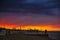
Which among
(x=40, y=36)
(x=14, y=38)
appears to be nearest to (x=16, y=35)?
(x=14, y=38)

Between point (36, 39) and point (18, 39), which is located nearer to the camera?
point (18, 39)

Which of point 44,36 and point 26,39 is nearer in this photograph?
point 26,39

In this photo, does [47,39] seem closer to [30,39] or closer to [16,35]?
[30,39]

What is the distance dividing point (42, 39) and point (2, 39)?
9.30 m

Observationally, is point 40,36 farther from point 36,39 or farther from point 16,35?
point 16,35

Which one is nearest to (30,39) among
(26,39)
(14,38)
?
(26,39)

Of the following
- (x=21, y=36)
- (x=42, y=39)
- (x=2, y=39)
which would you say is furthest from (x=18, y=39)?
(x=42, y=39)

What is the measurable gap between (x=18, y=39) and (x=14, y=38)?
1126mm

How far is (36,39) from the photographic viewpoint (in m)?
43.5

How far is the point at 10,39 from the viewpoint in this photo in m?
41.2

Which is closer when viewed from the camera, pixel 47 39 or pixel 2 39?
pixel 2 39

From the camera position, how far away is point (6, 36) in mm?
42219

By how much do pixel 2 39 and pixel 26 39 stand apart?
522cm

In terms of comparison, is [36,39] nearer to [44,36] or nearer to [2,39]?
[44,36]
